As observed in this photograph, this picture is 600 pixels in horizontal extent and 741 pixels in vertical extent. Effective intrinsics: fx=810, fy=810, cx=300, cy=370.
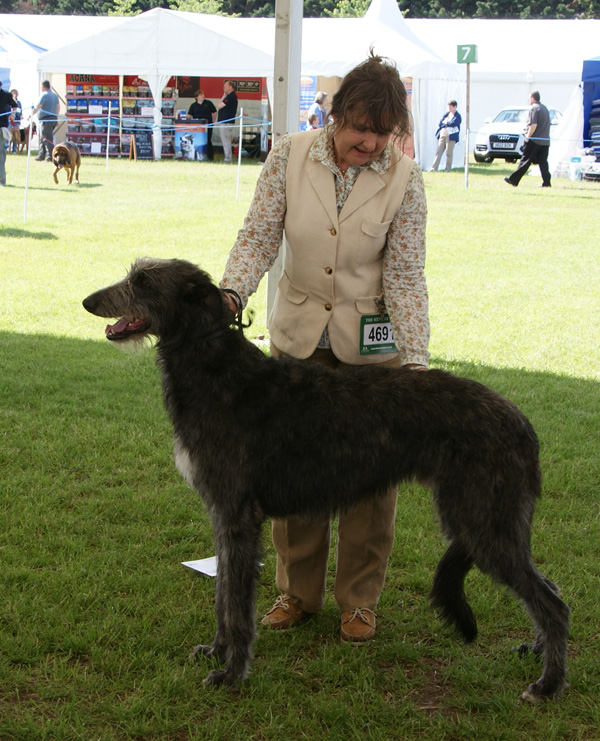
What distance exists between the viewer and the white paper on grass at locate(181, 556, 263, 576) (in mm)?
3939

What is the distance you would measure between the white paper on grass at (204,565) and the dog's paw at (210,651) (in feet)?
2.05

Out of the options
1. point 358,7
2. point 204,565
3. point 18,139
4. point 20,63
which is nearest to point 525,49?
point 20,63

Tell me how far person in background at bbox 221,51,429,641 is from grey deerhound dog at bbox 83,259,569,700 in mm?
207

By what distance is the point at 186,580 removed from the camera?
12.8ft

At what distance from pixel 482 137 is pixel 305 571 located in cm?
2655

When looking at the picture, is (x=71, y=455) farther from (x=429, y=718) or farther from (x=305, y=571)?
(x=429, y=718)

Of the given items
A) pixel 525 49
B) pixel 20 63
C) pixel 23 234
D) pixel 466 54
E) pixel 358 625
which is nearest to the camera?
pixel 358 625

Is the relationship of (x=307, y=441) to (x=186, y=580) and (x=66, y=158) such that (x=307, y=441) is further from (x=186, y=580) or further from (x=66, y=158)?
(x=66, y=158)

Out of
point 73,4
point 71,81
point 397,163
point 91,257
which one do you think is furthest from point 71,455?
point 73,4

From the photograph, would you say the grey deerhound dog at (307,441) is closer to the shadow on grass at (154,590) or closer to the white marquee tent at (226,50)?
the shadow on grass at (154,590)

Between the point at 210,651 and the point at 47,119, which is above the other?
the point at 47,119

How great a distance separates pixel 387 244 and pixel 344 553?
4.54ft

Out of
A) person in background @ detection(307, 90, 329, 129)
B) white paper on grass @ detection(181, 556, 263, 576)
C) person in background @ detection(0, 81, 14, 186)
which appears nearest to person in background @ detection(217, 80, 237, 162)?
person in background @ detection(307, 90, 329, 129)

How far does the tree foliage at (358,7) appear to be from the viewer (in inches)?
2067
